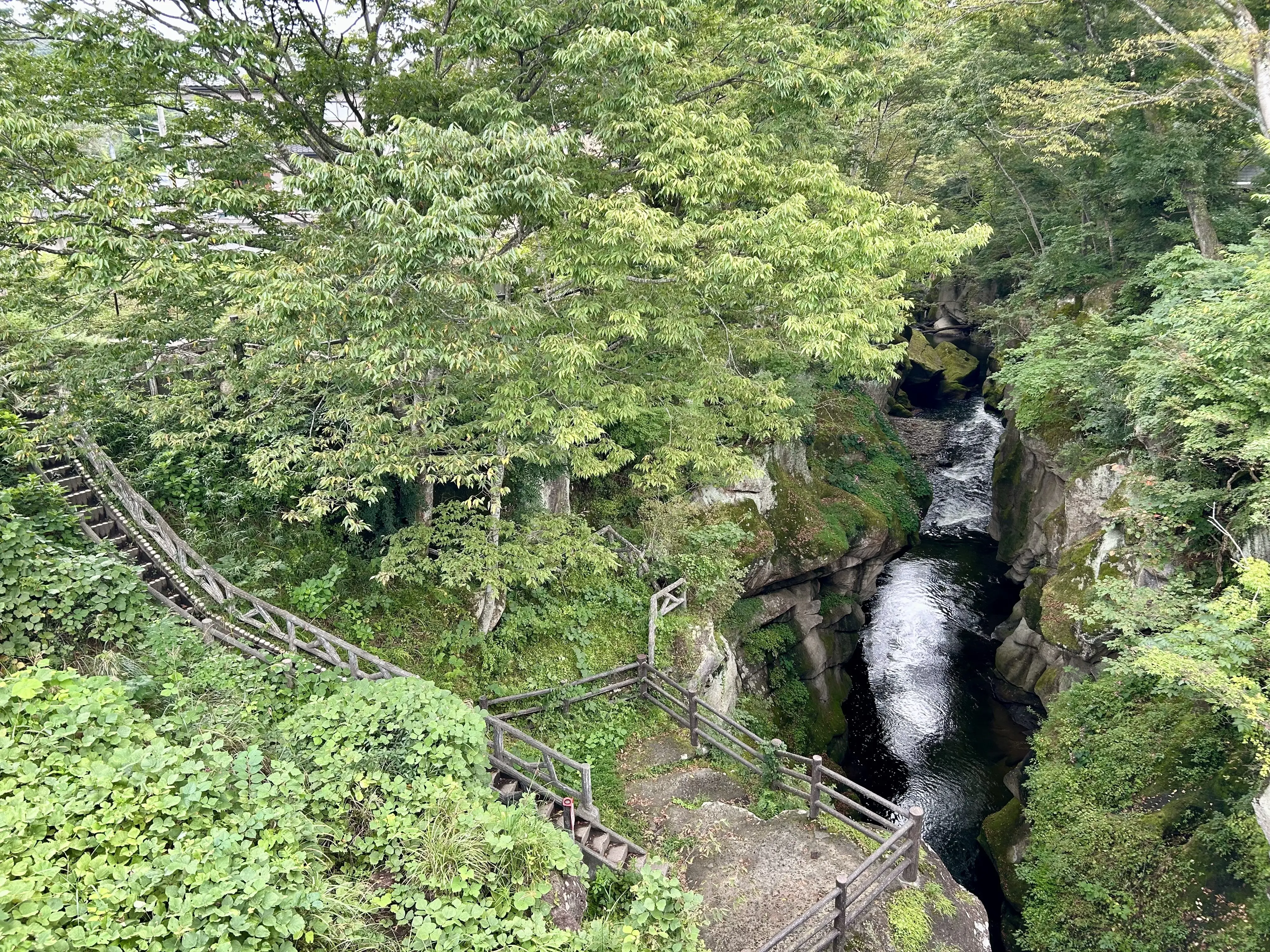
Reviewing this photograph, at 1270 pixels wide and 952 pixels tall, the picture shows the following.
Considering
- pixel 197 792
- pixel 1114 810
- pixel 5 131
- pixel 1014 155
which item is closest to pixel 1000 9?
pixel 1014 155

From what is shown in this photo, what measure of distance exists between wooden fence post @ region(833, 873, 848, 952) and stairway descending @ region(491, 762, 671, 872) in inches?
80.8

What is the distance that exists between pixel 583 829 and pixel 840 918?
3.28m

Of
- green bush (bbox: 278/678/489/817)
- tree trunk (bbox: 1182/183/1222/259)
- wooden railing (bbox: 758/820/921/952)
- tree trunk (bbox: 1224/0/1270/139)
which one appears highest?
tree trunk (bbox: 1224/0/1270/139)

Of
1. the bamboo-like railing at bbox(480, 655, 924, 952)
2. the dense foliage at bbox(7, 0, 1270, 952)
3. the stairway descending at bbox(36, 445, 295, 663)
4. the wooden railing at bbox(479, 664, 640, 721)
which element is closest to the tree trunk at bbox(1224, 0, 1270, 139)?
the dense foliage at bbox(7, 0, 1270, 952)

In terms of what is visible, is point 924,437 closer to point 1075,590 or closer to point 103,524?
point 1075,590

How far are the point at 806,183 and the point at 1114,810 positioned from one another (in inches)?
464

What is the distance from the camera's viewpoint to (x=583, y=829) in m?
8.63

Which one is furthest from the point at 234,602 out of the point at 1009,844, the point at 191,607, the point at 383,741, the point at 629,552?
the point at 1009,844

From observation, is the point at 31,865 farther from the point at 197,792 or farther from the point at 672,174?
the point at 672,174

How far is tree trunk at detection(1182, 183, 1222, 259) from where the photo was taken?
17625 mm

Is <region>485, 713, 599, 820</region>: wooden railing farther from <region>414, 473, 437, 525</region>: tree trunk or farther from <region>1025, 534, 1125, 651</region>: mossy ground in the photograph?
<region>1025, 534, 1125, 651</region>: mossy ground

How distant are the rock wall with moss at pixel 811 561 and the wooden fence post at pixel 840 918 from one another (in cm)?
830

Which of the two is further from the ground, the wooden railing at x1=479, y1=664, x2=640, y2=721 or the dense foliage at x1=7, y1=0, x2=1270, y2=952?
the dense foliage at x1=7, y1=0, x2=1270, y2=952

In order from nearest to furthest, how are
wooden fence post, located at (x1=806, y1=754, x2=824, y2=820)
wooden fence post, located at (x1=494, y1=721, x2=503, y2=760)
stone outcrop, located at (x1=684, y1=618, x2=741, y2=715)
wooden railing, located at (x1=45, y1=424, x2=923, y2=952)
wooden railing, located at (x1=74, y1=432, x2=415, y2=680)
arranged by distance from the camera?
wooden railing, located at (x1=45, y1=424, x2=923, y2=952), wooden fence post, located at (x1=494, y1=721, x2=503, y2=760), wooden railing, located at (x1=74, y1=432, x2=415, y2=680), wooden fence post, located at (x1=806, y1=754, x2=824, y2=820), stone outcrop, located at (x1=684, y1=618, x2=741, y2=715)
